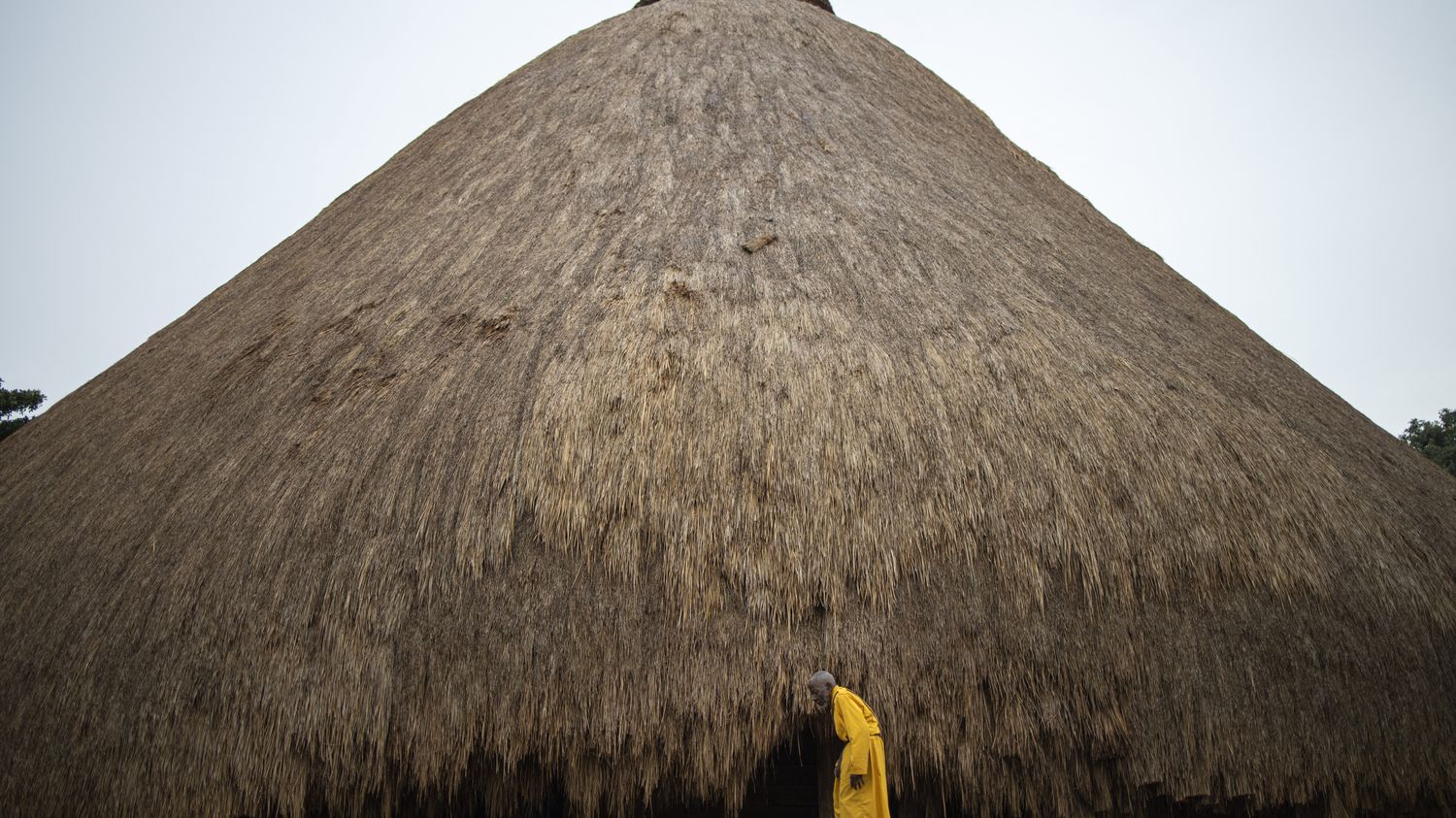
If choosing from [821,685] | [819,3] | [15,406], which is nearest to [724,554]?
[821,685]

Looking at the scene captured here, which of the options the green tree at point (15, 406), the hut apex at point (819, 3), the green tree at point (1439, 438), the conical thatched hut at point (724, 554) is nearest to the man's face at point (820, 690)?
the conical thatched hut at point (724, 554)

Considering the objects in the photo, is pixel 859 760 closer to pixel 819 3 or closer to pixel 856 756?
pixel 856 756

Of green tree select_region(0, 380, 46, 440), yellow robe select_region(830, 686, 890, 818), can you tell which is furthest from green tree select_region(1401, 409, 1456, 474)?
green tree select_region(0, 380, 46, 440)

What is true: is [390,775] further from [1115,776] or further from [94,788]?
[1115,776]

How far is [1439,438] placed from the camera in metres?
21.1

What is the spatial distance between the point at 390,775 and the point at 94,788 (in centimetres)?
157

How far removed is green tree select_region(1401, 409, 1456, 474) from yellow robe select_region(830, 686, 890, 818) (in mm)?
21975

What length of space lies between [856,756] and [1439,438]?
24.1 meters

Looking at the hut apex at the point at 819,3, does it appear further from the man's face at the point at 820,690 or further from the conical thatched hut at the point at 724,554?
the man's face at the point at 820,690

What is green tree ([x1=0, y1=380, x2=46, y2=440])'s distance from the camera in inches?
587

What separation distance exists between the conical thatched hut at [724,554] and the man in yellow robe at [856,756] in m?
0.23

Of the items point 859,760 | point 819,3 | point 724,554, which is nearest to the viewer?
point 859,760

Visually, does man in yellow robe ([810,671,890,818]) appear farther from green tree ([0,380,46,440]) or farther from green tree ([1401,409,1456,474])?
green tree ([1401,409,1456,474])

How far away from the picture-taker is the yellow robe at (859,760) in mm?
3764
